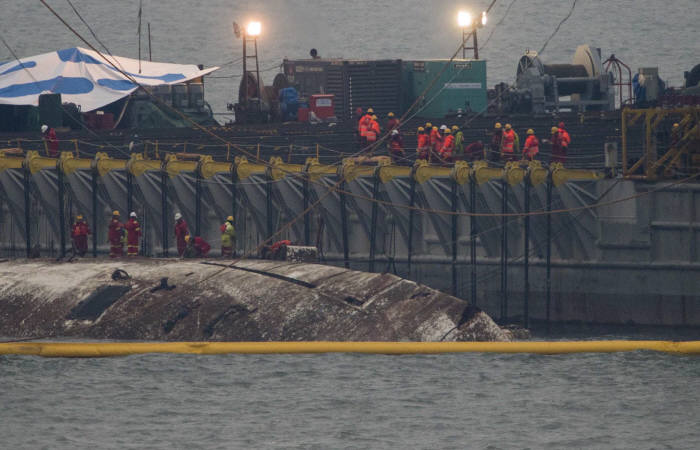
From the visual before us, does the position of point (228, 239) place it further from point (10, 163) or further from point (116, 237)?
point (10, 163)

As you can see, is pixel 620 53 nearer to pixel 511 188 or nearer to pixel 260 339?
pixel 511 188

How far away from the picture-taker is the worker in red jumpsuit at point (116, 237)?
51.3m

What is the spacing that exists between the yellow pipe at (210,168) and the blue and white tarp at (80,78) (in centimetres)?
1778

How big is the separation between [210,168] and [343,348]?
1758 centimetres

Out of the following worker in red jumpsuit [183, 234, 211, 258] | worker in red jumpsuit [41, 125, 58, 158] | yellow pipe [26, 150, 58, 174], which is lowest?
worker in red jumpsuit [183, 234, 211, 258]

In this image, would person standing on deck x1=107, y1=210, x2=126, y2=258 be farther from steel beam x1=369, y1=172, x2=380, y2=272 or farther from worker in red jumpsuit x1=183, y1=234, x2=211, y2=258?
steel beam x1=369, y1=172, x2=380, y2=272

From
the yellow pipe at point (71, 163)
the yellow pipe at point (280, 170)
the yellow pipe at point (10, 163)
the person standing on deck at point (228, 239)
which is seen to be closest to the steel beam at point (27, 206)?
the yellow pipe at point (10, 163)

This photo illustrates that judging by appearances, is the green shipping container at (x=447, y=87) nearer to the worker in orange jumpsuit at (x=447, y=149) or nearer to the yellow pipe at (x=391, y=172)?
the worker in orange jumpsuit at (x=447, y=149)

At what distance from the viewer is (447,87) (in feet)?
232

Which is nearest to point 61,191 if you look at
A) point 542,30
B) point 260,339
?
point 260,339

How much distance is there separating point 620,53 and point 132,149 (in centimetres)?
11282

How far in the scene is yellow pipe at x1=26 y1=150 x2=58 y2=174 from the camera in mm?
58000

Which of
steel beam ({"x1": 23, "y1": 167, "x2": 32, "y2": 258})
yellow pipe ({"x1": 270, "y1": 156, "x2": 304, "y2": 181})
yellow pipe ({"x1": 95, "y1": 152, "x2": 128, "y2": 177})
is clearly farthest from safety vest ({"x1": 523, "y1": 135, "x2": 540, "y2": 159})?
steel beam ({"x1": 23, "y1": 167, "x2": 32, "y2": 258})

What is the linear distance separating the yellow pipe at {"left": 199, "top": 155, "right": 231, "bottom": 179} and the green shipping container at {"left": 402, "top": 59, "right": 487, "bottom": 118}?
1725cm
